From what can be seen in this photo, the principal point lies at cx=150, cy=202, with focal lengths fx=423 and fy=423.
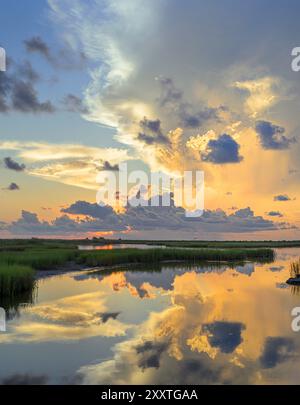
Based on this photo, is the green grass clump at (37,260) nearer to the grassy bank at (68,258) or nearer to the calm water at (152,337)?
the grassy bank at (68,258)

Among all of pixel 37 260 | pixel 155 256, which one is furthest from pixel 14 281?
pixel 155 256

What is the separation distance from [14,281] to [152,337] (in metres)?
12.6

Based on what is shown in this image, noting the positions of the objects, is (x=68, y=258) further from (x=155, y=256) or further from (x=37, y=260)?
(x=155, y=256)

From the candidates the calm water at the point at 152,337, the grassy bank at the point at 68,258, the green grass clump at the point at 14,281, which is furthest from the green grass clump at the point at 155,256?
the green grass clump at the point at 14,281

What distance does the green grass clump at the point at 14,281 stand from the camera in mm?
26252

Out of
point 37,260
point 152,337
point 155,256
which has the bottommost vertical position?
point 152,337

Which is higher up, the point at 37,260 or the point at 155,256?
the point at 37,260

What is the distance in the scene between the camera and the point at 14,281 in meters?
27.1

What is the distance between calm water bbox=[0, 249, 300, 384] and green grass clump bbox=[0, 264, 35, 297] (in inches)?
49.6

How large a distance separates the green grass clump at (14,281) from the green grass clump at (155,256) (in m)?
22.0

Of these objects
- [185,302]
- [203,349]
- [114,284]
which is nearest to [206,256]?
[114,284]

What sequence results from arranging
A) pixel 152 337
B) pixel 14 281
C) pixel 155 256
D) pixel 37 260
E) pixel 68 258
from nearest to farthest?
1. pixel 152 337
2. pixel 14 281
3. pixel 37 260
4. pixel 68 258
5. pixel 155 256

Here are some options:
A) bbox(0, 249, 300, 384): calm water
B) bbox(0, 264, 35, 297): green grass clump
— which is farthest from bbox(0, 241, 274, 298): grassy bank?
bbox(0, 249, 300, 384): calm water

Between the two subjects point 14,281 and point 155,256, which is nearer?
point 14,281
